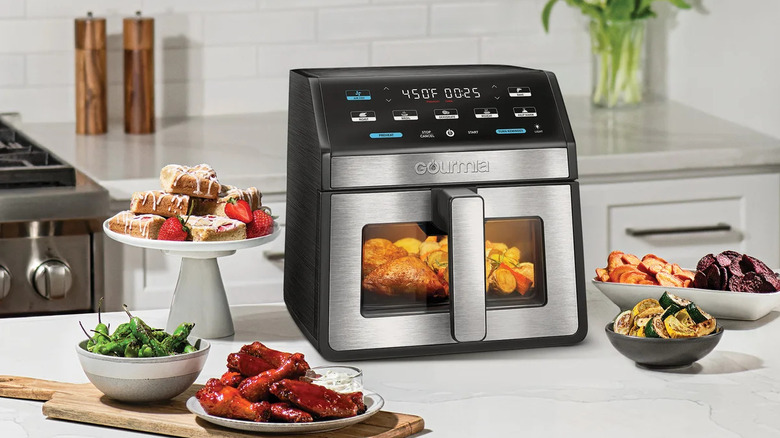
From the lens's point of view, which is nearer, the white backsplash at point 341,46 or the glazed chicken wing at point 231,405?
the glazed chicken wing at point 231,405

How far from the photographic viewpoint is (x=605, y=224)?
278 cm

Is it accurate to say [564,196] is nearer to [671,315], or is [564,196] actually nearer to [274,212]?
[671,315]

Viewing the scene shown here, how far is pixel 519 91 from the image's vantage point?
5.05ft

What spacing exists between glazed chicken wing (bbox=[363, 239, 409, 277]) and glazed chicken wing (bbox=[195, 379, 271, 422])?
33cm

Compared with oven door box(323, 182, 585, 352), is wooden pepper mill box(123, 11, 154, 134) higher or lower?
higher

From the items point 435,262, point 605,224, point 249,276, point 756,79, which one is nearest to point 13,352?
point 435,262

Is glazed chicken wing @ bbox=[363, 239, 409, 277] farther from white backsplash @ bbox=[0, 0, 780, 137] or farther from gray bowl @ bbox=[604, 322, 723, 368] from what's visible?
white backsplash @ bbox=[0, 0, 780, 137]

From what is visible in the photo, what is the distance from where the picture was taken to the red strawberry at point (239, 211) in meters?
1.48

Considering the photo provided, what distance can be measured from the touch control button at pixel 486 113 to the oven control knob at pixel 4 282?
1178 millimetres

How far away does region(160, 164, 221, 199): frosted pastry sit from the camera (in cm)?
150

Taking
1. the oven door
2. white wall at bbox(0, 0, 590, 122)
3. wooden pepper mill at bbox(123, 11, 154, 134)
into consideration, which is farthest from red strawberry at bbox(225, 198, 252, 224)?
white wall at bbox(0, 0, 590, 122)

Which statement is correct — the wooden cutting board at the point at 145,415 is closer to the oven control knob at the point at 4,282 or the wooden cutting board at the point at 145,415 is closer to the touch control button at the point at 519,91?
the touch control button at the point at 519,91

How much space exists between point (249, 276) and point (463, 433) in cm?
143

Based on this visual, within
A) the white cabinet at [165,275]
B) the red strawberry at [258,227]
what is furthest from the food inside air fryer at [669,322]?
the white cabinet at [165,275]
